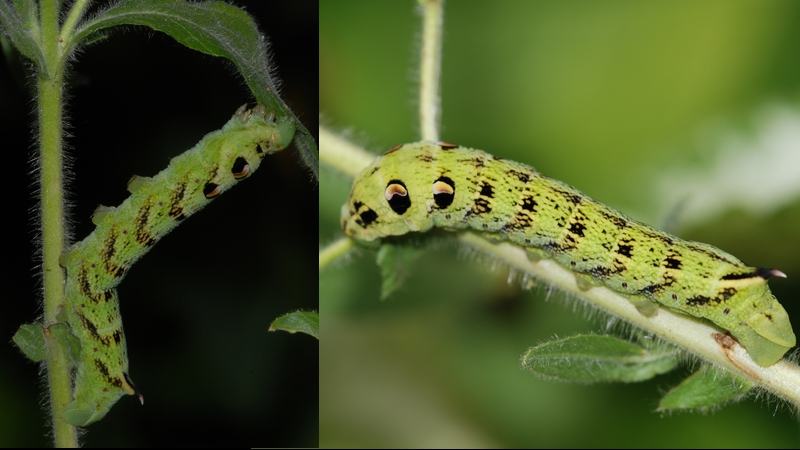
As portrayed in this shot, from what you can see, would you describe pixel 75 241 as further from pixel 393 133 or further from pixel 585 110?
pixel 585 110

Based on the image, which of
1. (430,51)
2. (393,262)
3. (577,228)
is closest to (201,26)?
(430,51)

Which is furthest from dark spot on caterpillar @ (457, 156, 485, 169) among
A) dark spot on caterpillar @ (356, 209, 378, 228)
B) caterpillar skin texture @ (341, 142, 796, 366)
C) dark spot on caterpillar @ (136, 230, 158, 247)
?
dark spot on caterpillar @ (136, 230, 158, 247)

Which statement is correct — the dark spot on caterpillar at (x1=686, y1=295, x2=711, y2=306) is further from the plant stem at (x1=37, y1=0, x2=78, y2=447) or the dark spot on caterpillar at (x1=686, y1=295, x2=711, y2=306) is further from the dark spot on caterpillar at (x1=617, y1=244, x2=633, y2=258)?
the plant stem at (x1=37, y1=0, x2=78, y2=447)

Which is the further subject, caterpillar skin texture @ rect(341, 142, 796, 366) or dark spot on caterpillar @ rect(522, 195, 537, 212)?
dark spot on caterpillar @ rect(522, 195, 537, 212)

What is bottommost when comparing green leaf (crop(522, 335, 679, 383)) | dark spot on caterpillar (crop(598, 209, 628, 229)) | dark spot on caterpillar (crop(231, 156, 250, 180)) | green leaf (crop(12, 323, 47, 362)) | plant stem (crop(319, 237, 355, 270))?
green leaf (crop(522, 335, 679, 383))

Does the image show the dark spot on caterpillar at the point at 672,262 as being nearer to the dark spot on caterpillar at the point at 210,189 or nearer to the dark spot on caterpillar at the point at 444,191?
the dark spot on caterpillar at the point at 444,191

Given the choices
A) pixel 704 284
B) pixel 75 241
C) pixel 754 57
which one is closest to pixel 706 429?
pixel 704 284
